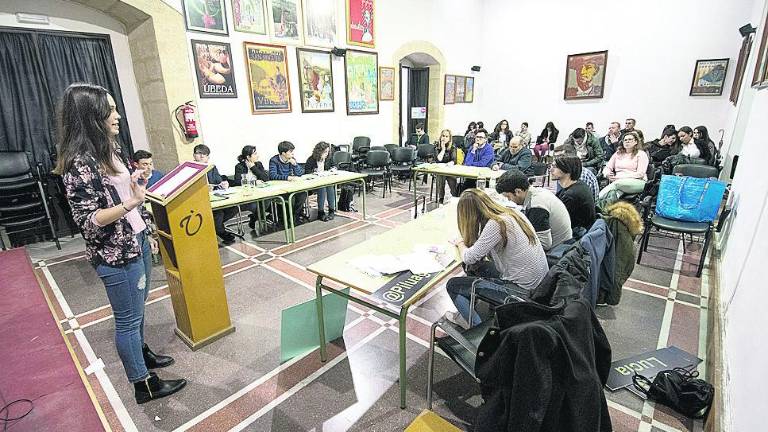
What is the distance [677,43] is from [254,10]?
8.73 m

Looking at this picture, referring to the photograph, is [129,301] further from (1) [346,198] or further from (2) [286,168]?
(1) [346,198]

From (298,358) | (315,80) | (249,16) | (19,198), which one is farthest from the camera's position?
(315,80)

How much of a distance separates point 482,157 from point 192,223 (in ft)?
16.0

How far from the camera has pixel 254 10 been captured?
227 inches

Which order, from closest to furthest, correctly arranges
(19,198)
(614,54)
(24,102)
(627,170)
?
1. (19,198)
2. (24,102)
3. (627,170)
4. (614,54)

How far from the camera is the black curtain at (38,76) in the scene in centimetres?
444

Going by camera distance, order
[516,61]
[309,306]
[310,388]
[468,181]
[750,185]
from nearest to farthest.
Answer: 1. [310,388]
2. [309,306]
3. [750,185]
4. [468,181]
5. [516,61]

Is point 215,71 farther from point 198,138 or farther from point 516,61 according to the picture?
point 516,61

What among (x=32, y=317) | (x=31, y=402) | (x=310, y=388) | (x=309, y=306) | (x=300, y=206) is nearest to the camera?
(x=31, y=402)

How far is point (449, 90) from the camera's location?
1005 cm

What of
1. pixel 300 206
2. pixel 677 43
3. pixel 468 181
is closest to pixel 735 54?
pixel 677 43

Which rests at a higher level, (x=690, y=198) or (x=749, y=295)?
(x=690, y=198)

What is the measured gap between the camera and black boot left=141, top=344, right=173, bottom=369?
7.88 ft

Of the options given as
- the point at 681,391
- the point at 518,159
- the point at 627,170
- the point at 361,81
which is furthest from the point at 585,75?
the point at 681,391
